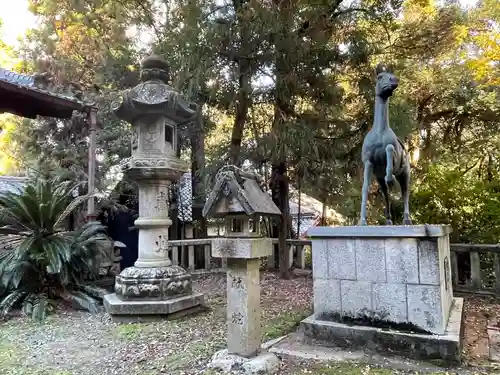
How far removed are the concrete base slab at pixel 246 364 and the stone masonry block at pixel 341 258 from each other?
1279mm

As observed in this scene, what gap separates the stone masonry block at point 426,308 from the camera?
366 cm

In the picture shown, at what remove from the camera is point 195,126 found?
9.02m

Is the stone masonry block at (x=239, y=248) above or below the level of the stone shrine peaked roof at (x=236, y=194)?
below

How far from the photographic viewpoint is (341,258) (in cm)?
427

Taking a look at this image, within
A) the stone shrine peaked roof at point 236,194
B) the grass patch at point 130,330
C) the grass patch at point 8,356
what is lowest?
the grass patch at point 8,356

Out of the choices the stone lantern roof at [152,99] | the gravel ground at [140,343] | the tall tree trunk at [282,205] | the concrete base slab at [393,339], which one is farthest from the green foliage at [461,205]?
the stone lantern roof at [152,99]

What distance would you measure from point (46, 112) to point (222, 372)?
5457 mm

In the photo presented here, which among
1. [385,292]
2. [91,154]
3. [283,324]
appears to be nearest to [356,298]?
[385,292]

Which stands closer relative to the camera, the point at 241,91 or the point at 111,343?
the point at 111,343

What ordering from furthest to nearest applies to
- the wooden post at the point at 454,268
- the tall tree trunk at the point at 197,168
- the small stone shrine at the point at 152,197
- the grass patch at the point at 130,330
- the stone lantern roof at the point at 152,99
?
the tall tree trunk at the point at 197,168 < the wooden post at the point at 454,268 < the stone lantern roof at the point at 152,99 < the small stone shrine at the point at 152,197 < the grass patch at the point at 130,330

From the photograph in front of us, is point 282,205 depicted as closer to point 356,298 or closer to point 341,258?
point 341,258

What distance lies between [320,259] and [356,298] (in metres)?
0.57

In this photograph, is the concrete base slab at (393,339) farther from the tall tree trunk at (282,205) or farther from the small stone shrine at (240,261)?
the tall tree trunk at (282,205)

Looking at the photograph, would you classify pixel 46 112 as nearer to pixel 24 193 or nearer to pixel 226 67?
pixel 24 193
